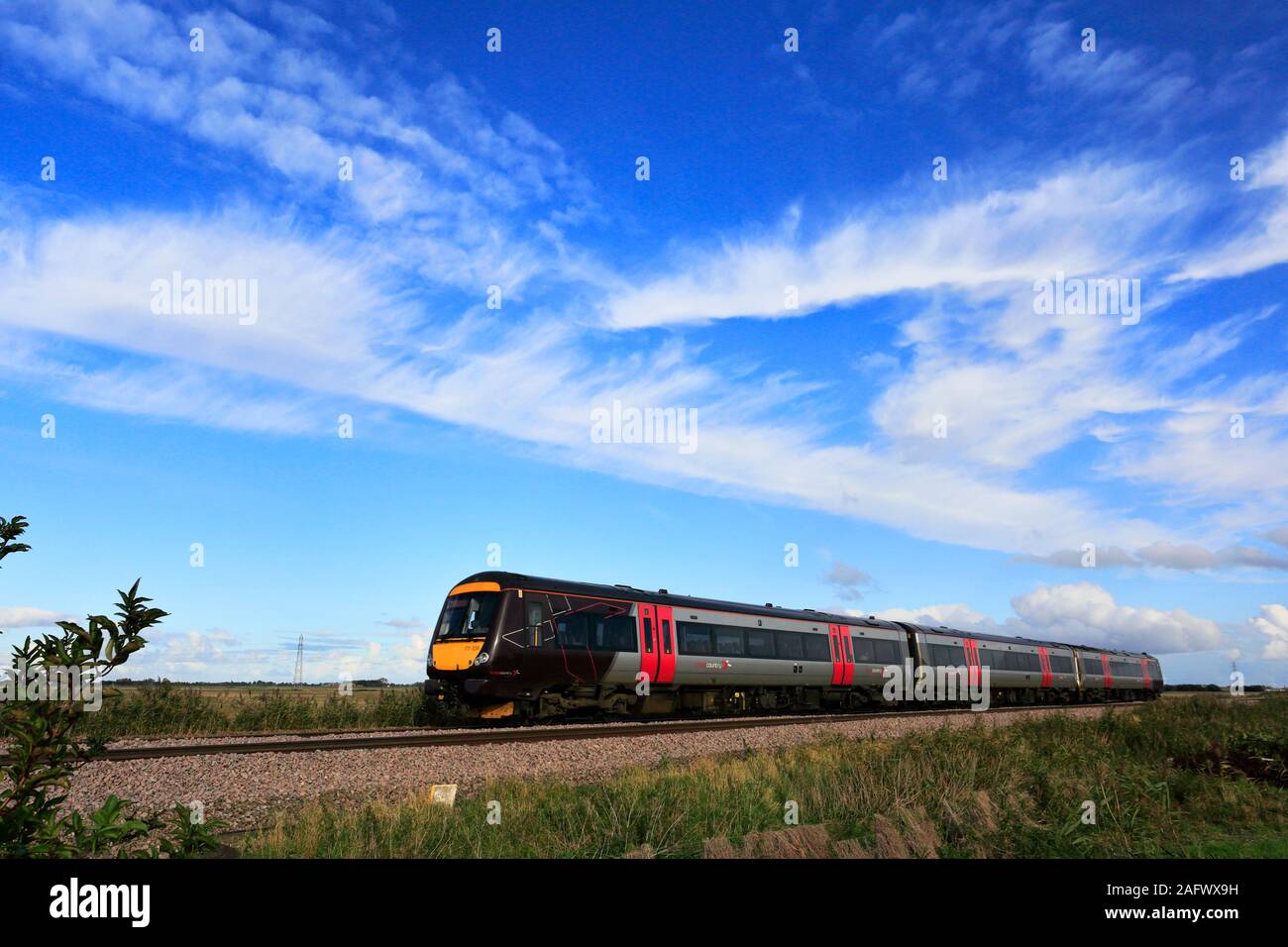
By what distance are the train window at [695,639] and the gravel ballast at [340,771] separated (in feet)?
23.2

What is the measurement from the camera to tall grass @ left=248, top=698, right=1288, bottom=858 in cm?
711

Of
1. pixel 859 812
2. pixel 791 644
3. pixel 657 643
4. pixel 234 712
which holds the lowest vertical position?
pixel 234 712

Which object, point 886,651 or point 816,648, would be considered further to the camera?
point 886,651

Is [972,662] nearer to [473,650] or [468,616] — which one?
[468,616]

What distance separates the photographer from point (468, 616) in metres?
19.6

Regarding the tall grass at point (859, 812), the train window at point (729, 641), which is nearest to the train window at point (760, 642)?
the train window at point (729, 641)

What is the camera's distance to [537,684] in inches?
766

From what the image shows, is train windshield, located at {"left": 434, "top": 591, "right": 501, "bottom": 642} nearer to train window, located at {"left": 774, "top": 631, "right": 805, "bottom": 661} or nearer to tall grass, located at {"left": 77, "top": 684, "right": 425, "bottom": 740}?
tall grass, located at {"left": 77, "top": 684, "right": 425, "bottom": 740}

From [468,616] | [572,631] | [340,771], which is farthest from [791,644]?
[340,771]

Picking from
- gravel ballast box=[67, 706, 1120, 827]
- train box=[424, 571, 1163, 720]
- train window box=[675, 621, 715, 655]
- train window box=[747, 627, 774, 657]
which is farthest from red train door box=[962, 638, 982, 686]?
gravel ballast box=[67, 706, 1120, 827]

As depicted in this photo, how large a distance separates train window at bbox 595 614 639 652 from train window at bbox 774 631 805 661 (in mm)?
6593

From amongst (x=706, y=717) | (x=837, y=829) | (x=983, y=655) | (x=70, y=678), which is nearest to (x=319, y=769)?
(x=837, y=829)

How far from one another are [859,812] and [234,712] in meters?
16.8
